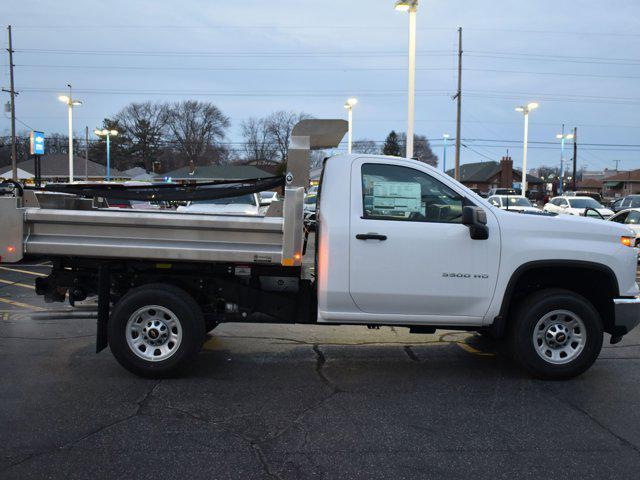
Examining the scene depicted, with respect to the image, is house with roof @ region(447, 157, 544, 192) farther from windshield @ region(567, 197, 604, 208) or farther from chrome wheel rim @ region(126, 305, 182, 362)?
chrome wheel rim @ region(126, 305, 182, 362)

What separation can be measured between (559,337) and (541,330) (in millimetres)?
172

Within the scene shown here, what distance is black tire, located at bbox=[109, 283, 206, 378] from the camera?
5.09 metres

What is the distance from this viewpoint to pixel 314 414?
4438 mm

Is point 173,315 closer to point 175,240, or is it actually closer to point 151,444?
point 175,240

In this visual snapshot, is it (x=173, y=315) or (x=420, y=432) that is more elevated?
(x=173, y=315)

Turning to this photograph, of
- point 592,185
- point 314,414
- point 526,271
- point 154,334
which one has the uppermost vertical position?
point 592,185

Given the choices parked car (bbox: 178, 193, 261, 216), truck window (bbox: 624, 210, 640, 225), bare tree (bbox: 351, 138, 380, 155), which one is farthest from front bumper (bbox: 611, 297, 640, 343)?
bare tree (bbox: 351, 138, 380, 155)

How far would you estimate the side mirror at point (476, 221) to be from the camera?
192 inches

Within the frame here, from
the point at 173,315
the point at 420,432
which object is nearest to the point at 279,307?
the point at 173,315

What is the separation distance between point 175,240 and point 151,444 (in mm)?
1793

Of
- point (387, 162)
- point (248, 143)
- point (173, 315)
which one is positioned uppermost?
point (248, 143)

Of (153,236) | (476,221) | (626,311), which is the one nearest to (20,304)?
(153,236)

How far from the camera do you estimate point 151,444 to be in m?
3.86

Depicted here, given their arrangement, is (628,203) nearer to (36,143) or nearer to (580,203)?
(580,203)
